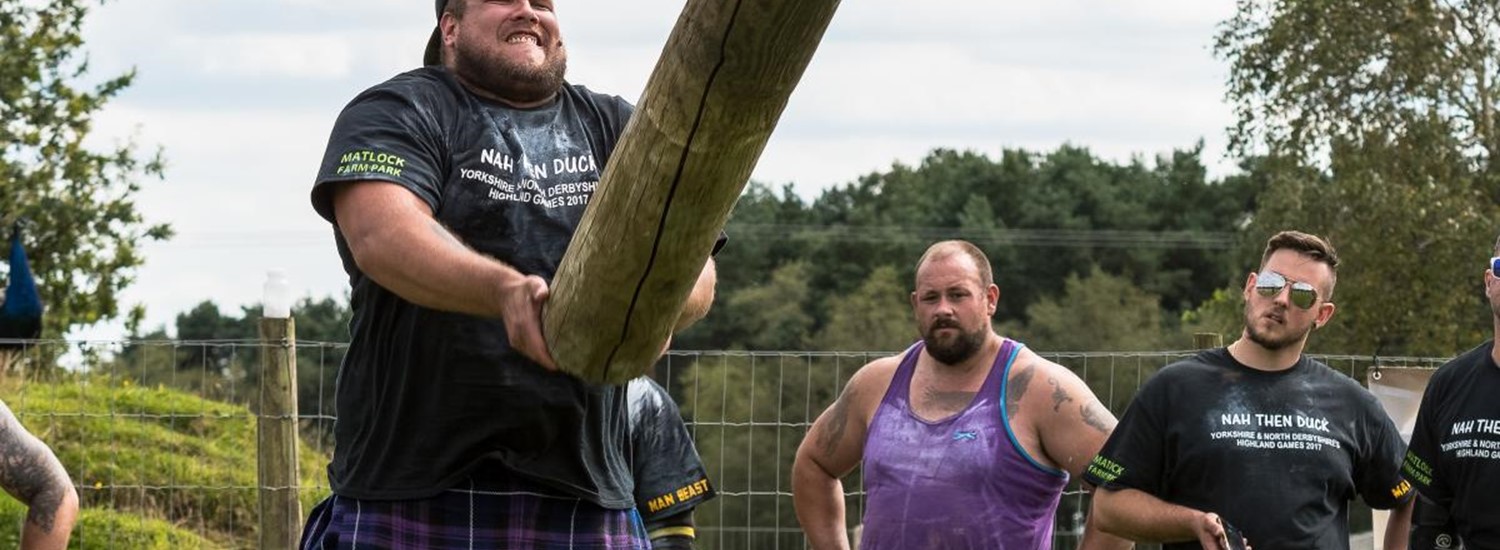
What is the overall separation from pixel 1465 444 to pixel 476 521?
125 inches

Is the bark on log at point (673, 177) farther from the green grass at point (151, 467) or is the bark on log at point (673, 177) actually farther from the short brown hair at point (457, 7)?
the green grass at point (151, 467)

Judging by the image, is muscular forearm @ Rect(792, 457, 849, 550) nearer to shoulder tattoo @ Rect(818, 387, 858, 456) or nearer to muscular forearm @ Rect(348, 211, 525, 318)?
shoulder tattoo @ Rect(818, 387, 858, 456)

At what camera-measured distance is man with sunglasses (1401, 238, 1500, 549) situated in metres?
5.74

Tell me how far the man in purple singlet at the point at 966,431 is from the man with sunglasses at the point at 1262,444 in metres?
0.28

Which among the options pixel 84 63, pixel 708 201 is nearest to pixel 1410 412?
pixel 708 201

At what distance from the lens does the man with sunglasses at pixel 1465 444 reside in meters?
5.74

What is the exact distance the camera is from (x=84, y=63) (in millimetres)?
22375

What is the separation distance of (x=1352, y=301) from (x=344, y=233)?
98.2 ft

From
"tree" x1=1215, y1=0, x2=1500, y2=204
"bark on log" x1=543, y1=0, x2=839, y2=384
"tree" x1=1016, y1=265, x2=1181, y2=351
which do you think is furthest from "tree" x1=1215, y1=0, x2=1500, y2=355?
"tree" x1=1016, y1=265, x2=1181, y2=351

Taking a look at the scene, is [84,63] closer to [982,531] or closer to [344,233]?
[982,531]

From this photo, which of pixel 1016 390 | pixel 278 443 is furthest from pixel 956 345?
pixel 278 443

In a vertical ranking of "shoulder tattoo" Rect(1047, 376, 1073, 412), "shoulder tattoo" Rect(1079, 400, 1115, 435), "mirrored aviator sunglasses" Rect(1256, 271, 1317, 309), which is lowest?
"shoulder tattoo" Rect(1079, 400, 1115, 435)

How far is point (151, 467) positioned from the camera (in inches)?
427

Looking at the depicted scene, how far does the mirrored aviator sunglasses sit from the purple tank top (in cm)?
77
